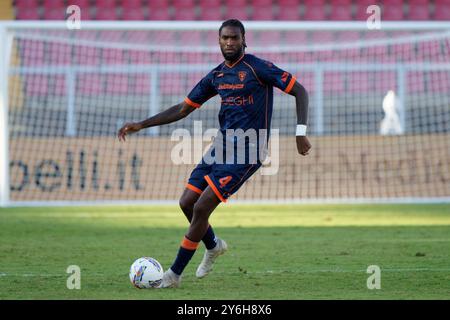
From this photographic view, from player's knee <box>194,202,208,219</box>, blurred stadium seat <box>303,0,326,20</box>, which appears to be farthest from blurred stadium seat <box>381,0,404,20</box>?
player's knee <box>194,202,208,219</box>

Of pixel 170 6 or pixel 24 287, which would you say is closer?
pixel 24 287

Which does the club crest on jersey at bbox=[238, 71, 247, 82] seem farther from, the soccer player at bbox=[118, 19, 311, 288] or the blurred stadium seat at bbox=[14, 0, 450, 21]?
the blurred stadium seat at bbox=[14, 0, 450, 21]

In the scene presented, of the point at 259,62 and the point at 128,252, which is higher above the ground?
the point at 259,62

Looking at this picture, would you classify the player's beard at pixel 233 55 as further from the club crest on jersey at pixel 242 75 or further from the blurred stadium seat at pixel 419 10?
the blurred stadium seat at pixel 419 10

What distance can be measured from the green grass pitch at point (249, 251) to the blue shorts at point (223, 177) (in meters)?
0.70

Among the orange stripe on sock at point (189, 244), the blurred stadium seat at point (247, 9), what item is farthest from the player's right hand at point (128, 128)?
the blurred stadium seat at point (247, 9)

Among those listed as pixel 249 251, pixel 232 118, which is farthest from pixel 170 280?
pixel 249 251

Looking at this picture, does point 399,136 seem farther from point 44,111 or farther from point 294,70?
point 44,111

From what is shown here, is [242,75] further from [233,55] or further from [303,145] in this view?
[303,145]

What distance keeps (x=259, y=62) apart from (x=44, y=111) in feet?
36.5

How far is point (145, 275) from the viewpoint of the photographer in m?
6.36

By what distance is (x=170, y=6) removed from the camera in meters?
22.0

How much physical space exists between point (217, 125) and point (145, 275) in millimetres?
10276
